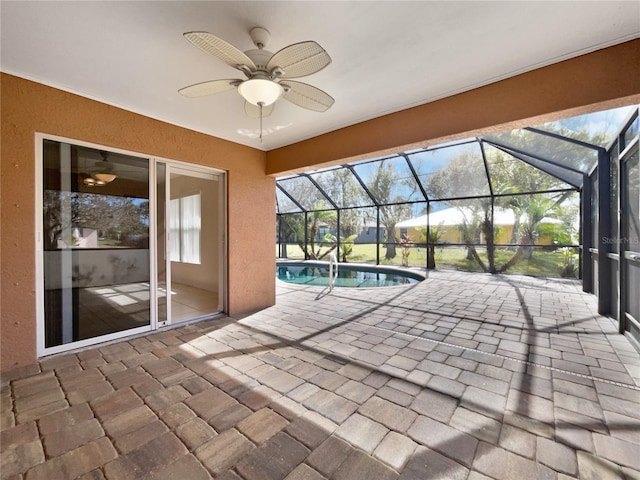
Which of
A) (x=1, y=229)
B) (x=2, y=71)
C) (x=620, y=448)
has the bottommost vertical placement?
(x=620, y=448)

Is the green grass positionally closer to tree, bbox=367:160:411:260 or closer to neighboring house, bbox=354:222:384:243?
neighboring house, bbox=354:222:384:243

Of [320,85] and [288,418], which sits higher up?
[320,85]

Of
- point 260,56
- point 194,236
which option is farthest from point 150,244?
→ point 194,236

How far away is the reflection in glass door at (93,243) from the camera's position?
270 cm

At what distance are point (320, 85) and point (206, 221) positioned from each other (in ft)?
13.6

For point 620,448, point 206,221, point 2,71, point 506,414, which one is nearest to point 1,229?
point 2,71

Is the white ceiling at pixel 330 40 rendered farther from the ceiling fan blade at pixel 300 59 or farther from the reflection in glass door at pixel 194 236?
the reflection in glass door at pixel 194 236

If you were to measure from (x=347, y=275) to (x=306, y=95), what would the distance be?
7.21 m

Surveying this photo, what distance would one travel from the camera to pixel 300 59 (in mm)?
1702

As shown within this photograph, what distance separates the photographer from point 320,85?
8.61 ft

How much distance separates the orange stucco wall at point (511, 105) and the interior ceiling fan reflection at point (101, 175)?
2.60 m

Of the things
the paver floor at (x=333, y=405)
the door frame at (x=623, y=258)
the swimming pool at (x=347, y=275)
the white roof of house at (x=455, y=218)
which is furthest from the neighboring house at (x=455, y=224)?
the paver floor at (x=333, y=405)

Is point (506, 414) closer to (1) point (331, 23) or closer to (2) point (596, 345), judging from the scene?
(2) point (596, 345)

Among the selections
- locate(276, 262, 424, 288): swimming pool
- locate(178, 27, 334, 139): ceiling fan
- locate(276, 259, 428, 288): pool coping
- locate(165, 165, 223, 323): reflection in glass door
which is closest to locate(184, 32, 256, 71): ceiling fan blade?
locate(178, 27, 334, 139): ceiling fan
